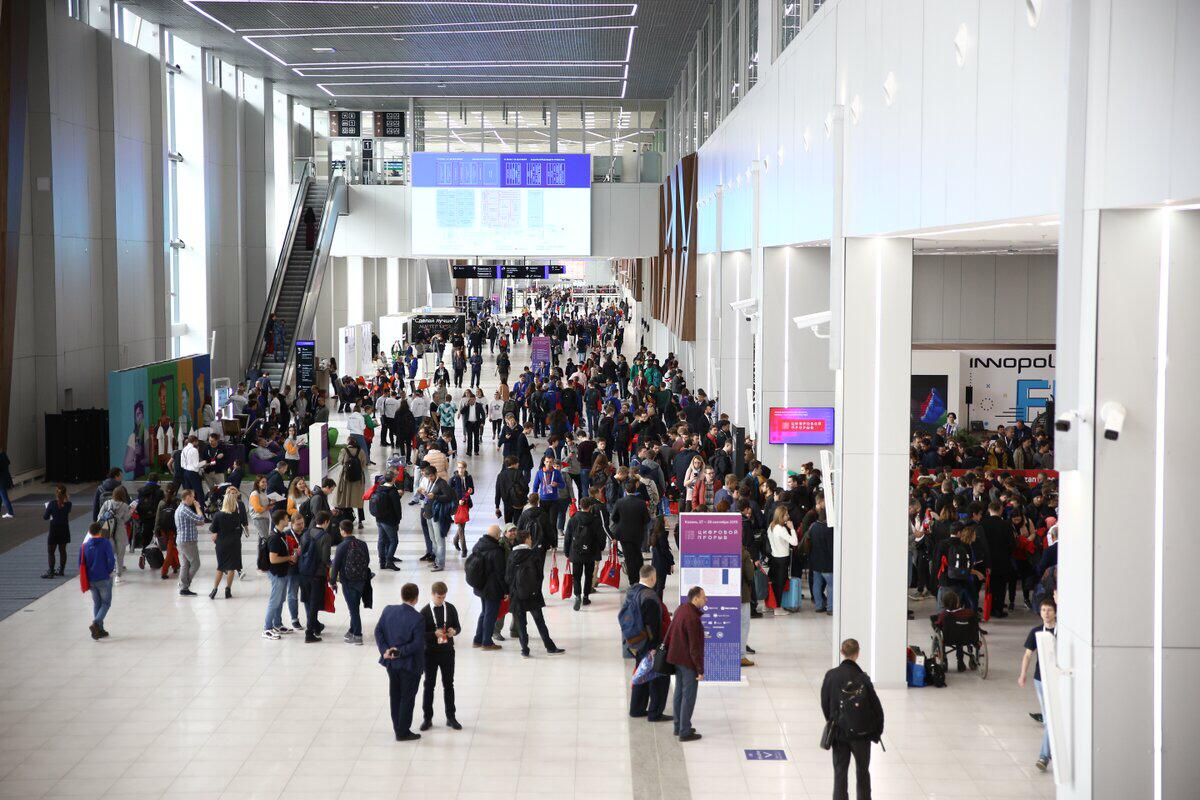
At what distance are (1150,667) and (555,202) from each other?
2888 centimetres

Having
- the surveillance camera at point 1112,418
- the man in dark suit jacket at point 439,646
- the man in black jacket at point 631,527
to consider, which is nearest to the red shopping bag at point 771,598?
the man in black jacket at point 631,527

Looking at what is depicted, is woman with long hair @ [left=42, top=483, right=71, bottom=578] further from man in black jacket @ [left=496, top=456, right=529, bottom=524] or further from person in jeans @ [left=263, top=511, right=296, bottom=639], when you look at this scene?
man in black jacket @ [left=496, top=456, right=529, bottom=524]

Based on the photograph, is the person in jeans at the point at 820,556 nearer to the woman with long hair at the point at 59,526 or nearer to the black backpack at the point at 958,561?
the black backpack at the point at 958,561

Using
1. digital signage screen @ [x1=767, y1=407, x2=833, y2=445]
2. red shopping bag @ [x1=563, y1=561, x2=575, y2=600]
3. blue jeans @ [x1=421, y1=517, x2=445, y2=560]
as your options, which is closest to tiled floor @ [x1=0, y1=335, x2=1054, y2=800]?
red shopping bag @ [x1=563, y1=561, x2=575, y2=600]

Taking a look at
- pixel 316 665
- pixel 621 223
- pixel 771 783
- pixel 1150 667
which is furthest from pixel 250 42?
pixel 1150 667

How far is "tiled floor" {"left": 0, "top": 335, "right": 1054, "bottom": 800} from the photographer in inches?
335

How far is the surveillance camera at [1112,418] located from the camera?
19.8 ft

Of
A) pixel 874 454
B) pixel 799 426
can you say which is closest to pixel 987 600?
pixel 874 454

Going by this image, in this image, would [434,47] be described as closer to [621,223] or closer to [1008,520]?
[621,223]

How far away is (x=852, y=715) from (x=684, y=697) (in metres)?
1.90

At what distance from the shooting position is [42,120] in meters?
21.0

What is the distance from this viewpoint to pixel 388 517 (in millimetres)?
14562

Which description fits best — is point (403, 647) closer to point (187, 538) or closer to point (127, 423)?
point (187, 538)

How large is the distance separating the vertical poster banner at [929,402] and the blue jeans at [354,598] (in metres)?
Answer: 14.7
